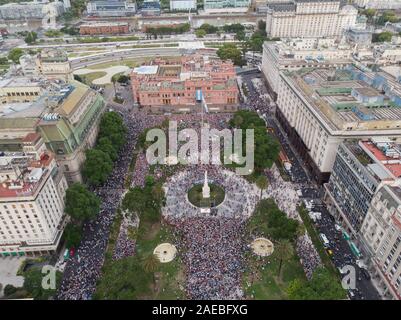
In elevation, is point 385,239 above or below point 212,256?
above

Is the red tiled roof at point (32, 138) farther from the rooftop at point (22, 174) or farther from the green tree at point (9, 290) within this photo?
the green tree at point (9, 290)

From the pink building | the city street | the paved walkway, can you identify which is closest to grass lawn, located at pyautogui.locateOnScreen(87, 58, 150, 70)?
the paved walkway

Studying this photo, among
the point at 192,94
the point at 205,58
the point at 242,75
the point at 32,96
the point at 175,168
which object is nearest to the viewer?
the point at 175,168

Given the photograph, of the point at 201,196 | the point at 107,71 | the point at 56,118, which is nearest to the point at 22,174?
the point at 56,118

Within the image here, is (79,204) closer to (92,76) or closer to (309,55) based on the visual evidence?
(309,55)

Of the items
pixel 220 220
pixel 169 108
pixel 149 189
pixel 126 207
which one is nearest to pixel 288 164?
pixel 220 220

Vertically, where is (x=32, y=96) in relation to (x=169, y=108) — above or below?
above

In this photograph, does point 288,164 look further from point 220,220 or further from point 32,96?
point 32,96
